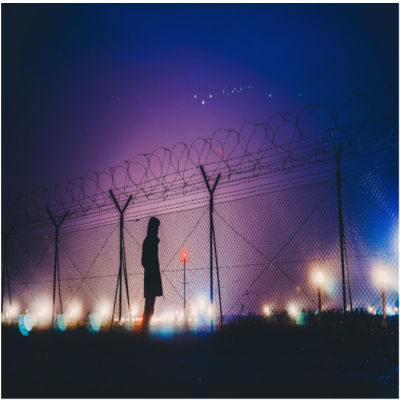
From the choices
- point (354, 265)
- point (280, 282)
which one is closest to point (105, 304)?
point (280, 282)

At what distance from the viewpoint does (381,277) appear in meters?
5.08

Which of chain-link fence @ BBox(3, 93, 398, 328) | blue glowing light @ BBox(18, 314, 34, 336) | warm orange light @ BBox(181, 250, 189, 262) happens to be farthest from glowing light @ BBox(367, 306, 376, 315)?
blue glowing light @ BBox(18, 314, 34, 336)

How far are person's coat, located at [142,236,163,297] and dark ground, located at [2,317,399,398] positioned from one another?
2.45ft

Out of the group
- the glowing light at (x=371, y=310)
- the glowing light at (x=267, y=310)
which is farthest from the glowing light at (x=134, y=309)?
the glowing light at (x=371, y=310)

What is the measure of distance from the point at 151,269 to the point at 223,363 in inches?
102

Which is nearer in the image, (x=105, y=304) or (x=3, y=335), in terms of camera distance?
(x=3, y=335)

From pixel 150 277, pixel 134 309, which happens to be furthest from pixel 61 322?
pixel 150 277

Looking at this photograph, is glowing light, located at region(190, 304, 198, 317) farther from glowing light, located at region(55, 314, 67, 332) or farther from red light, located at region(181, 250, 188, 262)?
glowing light, located at region(55, 314, 67, 332)

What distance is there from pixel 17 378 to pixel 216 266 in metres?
3.67

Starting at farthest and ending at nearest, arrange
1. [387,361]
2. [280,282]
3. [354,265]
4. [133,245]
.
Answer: [133,245]
[280,282]
[354,265]
[387,361]

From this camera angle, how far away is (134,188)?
7.92 metres

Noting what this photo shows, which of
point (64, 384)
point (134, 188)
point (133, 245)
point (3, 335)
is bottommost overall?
point (3, 335)

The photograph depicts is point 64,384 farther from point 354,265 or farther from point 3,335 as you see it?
point 3,335

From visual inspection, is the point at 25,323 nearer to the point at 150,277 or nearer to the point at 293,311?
the point at 150,277
